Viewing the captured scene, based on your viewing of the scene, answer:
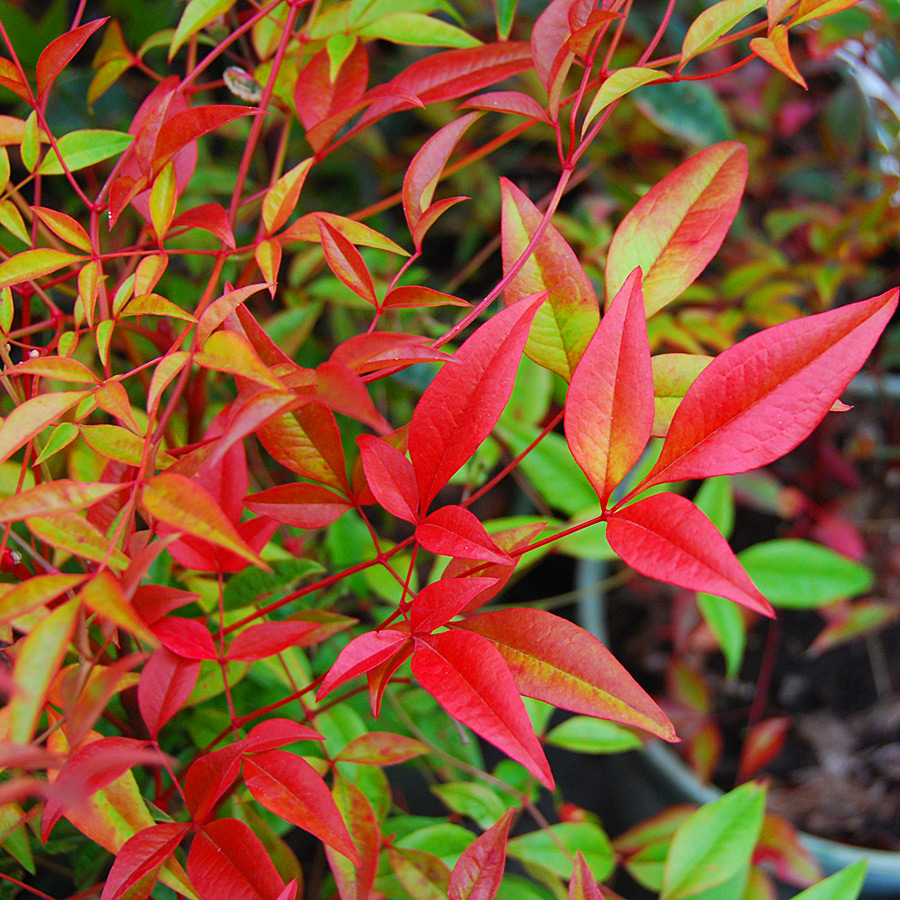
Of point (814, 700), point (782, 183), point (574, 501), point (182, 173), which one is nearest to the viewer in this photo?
point (182, 173)

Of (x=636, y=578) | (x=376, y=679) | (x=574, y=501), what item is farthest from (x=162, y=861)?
(x=636, y=578)

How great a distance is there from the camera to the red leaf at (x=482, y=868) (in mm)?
256

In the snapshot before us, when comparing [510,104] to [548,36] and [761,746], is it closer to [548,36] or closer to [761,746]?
[548,36]

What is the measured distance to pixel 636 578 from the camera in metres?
0.81

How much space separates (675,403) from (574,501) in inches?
11.2

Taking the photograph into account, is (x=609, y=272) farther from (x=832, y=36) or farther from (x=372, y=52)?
(x=372, y=52)

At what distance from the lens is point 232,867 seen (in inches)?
9.4

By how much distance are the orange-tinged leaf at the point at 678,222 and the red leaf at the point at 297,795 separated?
0.65ft

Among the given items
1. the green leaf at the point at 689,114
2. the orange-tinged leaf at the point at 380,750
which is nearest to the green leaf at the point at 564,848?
the orange-tinged leaf at the point at 380,750

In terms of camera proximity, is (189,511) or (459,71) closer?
(189,511)

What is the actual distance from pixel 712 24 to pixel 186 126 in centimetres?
18

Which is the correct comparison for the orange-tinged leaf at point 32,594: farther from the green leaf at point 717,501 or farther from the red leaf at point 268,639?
the green leaf at point 717,501

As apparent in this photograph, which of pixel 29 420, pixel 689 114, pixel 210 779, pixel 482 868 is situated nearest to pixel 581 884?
pixel 482 868

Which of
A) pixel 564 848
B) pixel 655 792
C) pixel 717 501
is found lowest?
pixel 655 792
